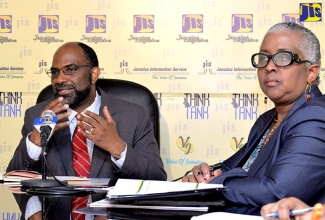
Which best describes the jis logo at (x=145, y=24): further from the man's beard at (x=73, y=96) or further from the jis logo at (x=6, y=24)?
the man's beard at (x=73, y=96)

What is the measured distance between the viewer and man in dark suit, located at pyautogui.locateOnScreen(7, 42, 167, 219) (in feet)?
8.98

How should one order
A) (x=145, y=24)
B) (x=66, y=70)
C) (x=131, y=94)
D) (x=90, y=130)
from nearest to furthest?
1. (x=90, y=130)
2. (x=66, y=70)
3. (x=131, y=94)
4. (x=145, y=24)

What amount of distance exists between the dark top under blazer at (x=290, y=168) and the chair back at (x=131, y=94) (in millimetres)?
1226

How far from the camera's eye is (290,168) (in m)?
1.91

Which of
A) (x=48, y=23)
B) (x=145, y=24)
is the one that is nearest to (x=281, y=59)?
(x=145, y=24)

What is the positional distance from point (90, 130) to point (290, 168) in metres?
1.09

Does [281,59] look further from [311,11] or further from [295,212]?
[311,11]

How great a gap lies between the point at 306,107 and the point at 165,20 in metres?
2.18

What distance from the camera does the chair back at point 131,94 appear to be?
10.8 feet

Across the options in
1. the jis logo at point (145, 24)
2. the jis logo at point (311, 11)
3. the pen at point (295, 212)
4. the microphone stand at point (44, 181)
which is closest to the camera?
the pen at point (295, 212)

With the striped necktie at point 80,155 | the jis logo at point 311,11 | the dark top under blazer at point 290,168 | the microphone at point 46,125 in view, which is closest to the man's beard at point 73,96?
the striped necktie at point 80,155

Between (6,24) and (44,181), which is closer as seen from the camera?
(44,181)

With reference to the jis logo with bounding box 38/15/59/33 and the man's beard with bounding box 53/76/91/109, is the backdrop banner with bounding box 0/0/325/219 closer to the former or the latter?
the jis logo with bounding box 38/15/59/33

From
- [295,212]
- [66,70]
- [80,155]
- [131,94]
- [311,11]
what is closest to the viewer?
[295,212]
